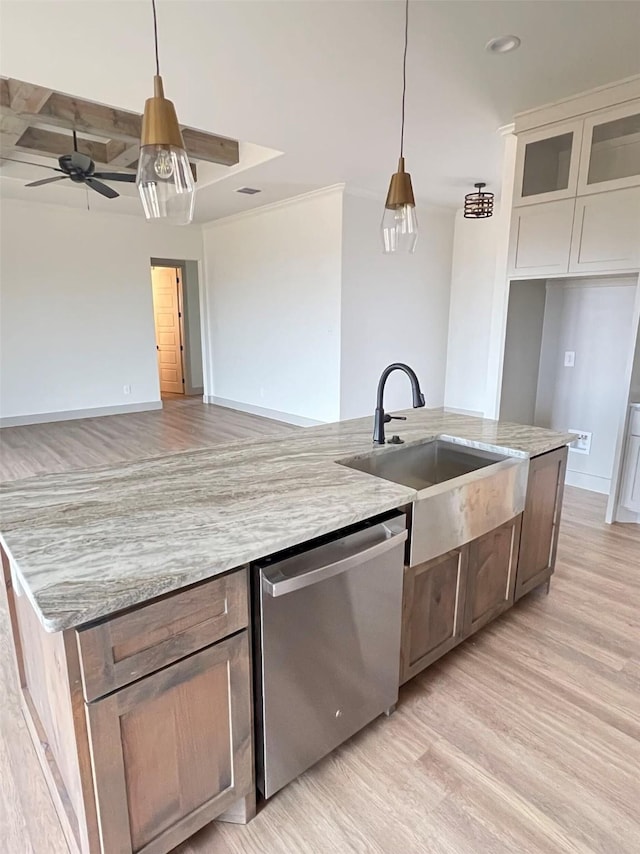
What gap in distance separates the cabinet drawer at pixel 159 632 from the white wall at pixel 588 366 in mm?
3663

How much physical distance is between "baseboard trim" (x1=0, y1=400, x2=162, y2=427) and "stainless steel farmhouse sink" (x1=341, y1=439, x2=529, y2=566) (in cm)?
597

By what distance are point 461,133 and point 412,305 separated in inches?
102

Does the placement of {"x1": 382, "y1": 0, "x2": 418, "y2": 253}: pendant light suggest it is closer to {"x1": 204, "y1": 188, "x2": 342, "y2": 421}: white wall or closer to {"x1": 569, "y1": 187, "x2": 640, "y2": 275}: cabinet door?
{"x1": 569, "y1": 187, "x2": 640, "y2": 275}: cabinet door

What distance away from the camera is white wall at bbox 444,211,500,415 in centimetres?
629

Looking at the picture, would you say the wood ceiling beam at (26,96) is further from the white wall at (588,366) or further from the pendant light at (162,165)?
the white wall at (588,366)

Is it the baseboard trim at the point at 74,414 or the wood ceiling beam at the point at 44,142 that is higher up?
the wood ceiling beam at the point at 44,142

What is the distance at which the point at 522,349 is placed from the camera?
400 centimetres

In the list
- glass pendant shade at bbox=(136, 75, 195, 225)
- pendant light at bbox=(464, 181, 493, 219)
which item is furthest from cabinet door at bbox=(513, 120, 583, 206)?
glass pendant shade at bbox=(136, 75, 195, 225)

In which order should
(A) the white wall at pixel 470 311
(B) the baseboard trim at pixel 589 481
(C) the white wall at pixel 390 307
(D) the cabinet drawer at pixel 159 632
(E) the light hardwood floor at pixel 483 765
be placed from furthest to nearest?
(A) the white wall at pixel 470 311
(C) the white wall at pixel 390 307
(B) the baseboard trim at pixel 589 481
(E) the light hardwood floor at pixel 483 765
(D) the cabinet drawer at pixel 159 632

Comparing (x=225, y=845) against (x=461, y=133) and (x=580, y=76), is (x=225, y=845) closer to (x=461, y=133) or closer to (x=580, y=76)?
(x=580, y=76)

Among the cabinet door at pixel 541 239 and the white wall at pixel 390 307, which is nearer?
the cabinet door at pixel 541 239

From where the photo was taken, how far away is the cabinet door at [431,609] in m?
1.72

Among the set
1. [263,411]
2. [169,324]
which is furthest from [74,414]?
[169,324]

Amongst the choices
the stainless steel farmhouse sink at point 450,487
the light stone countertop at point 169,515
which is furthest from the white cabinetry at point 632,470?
the stainless steel farmhouse sink at point 450,487
